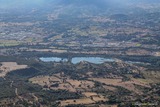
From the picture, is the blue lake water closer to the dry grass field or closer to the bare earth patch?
the bare earth patch

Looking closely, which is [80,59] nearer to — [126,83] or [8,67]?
[8,67]

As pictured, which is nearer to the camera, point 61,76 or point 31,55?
point 61,76

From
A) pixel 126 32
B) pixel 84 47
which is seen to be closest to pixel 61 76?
pixel 84 47

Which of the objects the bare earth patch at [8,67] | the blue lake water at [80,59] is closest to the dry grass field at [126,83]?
the blue lake water at [80,59]

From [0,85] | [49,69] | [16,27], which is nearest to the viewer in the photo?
[0,85]

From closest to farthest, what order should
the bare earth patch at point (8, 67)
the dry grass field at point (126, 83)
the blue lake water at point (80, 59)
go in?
1. the dry grass field at point (126, 83)
2. the bare earth patch at point (8, 67)
3. the blue lake water at point (80, 59)

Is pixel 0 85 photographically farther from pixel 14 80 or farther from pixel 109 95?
pixel 109 95

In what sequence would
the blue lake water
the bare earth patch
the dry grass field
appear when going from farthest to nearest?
the blue lake water → the bare earth patch → the dry grass field

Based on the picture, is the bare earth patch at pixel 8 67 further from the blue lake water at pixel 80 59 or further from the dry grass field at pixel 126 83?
the dry grass field at pixel 126 83

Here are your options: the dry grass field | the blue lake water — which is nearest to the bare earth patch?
the blue lake water

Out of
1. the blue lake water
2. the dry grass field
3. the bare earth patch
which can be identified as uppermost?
the bare earth patch

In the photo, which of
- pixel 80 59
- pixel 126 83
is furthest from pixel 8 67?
pixel 126 83
